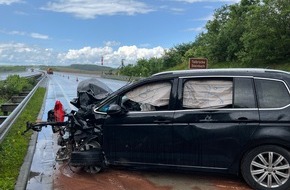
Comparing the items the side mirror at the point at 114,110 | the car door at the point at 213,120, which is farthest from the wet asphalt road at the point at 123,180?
the side mirror at the point at 114,110

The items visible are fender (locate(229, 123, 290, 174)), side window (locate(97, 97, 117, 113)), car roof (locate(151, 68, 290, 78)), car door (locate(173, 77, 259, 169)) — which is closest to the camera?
fender (locate(229, 123, 290, 174))

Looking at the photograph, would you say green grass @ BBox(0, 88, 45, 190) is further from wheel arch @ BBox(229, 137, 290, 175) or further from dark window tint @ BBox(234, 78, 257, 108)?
dark window tint @ BBox(234, 78, 257, 108)

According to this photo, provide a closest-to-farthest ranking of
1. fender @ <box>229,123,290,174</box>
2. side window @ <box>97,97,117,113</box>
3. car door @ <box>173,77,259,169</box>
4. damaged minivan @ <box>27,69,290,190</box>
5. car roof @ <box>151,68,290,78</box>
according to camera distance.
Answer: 1. fender @ <box>229,123,290,174</box>
2. damaged minivan @ <box>27,69,290,190</box>
3. car door @ <box>173,77,259,169</box>
4. car roof @ <box>151,68,290,78</box>
5. side window @ <box>97,97,117,113</box>

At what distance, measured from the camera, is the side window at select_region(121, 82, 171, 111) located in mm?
6613

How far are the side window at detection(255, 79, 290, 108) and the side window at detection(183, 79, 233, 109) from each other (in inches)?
16.5

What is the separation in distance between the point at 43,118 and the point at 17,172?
7.45m

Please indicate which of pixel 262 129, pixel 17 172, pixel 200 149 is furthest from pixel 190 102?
pixel 17 172

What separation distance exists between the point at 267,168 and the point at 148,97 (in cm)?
211

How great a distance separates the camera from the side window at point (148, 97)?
6613 mm

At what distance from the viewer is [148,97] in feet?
22.2

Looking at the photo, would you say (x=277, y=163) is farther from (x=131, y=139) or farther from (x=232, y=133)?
Result: (x=131, y=139)

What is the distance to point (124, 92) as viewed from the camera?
22.8 ft

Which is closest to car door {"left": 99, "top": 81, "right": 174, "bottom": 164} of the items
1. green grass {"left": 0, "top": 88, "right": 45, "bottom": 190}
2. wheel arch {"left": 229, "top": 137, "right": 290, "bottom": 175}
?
wheel arch {"left": 229, "top": 137, "right": 290, "bottom": 175}

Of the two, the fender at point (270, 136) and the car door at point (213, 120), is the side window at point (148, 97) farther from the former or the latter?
the fender at point (270, 136)
